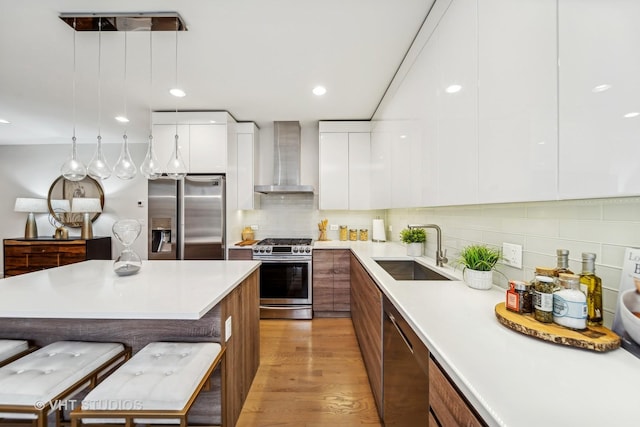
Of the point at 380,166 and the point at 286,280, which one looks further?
the point at 286,280

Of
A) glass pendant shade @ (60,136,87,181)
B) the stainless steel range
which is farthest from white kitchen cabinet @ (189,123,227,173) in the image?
glass pendant shade @ (60,136,87,181)

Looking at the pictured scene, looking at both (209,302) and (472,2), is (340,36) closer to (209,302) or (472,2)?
(472,2)

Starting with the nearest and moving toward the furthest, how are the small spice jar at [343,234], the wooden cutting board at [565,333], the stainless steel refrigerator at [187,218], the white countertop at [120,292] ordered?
the wooden cutting board at [565,333], the white countertop at [120,292], the stainless steel refrigerator at [187,218], the small spice jar at [343,234]

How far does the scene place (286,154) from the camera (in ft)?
12.5

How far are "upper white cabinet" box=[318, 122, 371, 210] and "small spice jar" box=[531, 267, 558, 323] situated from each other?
271cm

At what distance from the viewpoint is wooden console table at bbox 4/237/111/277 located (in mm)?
4027

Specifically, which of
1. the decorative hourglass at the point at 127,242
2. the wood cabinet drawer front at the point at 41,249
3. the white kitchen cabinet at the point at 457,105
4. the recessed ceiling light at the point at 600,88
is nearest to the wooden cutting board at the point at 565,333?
the white kitchen cabinet at the point at 457,105

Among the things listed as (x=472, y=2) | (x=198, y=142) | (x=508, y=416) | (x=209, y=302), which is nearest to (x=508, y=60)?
(x=472, y=2)

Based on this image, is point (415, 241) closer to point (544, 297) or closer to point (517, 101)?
point (544, 297)

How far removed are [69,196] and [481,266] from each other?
6312mm

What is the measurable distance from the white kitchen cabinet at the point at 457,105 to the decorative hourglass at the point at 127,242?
1.93 meters

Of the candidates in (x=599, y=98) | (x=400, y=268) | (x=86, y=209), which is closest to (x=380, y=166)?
(x=400, y=268)

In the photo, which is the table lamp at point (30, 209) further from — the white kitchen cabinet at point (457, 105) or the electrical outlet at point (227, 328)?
the white kitchen cabinet at point (457, 105)

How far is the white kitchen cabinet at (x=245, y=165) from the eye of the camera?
3598 millimetres
